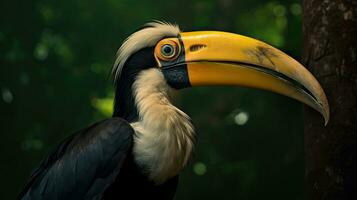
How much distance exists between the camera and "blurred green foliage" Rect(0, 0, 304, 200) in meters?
5.49

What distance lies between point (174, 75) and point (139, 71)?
0.59 ft

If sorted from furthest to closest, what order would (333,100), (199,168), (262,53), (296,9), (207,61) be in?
(296,9)
(199,168)
(207,61)
(262,53)
(333,100)

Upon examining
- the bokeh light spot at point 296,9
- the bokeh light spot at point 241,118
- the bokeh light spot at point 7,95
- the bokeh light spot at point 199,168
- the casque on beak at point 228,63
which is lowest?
the bokeh light spot at point 199,168

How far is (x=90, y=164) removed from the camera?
2963mm

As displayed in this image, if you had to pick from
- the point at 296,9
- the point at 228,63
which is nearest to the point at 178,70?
the point at 228,63

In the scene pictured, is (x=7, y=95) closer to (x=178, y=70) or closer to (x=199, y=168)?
(x=199, y=168)

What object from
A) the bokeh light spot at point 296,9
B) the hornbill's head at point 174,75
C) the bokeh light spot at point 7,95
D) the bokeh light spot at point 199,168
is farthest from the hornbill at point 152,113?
the bokeh light spot at point 296,9

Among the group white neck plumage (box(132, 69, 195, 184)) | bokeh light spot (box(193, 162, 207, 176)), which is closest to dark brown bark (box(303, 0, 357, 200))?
white neck plumage (box(132, 69, 195, 184))

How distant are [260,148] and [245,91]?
55 centimetres

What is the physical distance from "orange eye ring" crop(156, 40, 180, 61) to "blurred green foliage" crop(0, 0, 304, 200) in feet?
7.73

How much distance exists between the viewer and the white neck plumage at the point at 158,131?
9.71 ft

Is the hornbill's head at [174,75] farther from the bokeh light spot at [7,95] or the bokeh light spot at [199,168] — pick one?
the bokeh light spot at [7,95]

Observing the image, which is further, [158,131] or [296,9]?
[296,9]

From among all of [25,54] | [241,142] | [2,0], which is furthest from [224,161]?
[2,0]
